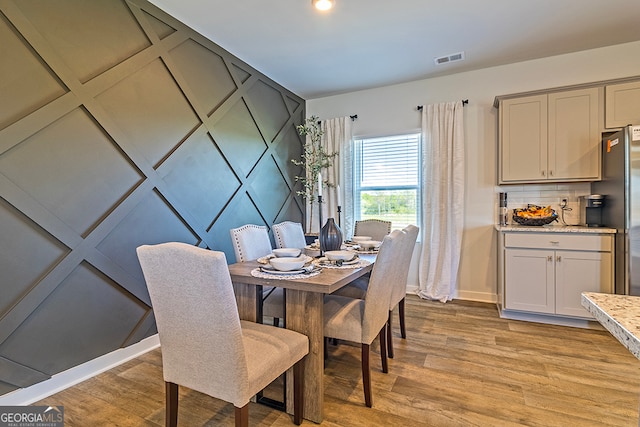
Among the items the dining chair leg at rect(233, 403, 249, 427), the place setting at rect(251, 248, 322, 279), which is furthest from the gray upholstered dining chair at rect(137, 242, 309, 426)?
the place setting at rect(251, 248, 322, 279)

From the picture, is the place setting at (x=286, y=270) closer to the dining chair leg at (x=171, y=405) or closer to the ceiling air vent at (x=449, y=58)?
the dining chair leg at (x=171, y=405)

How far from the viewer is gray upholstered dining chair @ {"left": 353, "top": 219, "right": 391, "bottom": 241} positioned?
3.40 m

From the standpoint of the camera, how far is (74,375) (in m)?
2.08

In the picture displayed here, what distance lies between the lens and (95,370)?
2191 millimetres

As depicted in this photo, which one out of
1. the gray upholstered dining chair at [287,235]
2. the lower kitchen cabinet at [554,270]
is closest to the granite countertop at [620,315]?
the gray upholstered dining chair at [287,235]

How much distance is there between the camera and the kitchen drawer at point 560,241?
287cm

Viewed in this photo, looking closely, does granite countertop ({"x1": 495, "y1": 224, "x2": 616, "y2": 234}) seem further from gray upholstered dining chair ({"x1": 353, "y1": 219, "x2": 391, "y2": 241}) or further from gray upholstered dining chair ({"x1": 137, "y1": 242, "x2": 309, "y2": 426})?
gray upholstered dining chair ({"x1": 137, "y1": 242, "x2": 309, "y2": 426})

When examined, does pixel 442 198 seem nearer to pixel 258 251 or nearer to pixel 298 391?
pixel 258 251

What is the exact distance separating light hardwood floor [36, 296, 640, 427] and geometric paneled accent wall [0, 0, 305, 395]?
0.44 meters

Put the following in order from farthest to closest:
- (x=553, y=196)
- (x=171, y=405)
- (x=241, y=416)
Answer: (x=553, y=196) < (x=171, y=405) < (x=241, y=416)

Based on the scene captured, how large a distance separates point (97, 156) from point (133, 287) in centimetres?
98

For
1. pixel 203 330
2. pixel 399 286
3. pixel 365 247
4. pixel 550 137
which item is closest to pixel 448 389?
pixel 399 286

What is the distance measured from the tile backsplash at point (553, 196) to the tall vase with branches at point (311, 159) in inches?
87.5

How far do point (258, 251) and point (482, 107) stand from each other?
3089 millimetres
